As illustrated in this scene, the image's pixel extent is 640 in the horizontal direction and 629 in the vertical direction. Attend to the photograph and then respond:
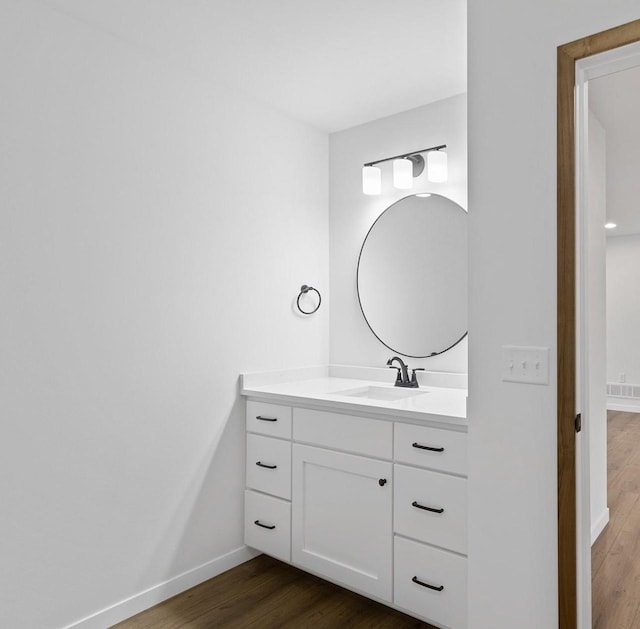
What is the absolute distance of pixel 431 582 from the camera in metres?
2.07

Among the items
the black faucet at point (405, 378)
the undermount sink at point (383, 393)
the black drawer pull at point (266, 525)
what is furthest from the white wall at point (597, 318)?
the black drawer pull at point (266, 525)

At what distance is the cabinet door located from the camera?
224 centimetres

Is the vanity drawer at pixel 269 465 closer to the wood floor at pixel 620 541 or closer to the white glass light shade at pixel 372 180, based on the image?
the wood floor at pixel 620 541

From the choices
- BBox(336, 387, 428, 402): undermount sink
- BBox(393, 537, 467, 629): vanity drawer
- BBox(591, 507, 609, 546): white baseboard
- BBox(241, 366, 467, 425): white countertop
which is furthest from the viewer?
BBox(336, 387, 428, 402): undermount sink

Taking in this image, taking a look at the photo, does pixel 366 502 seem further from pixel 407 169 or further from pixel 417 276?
pixel 407 169

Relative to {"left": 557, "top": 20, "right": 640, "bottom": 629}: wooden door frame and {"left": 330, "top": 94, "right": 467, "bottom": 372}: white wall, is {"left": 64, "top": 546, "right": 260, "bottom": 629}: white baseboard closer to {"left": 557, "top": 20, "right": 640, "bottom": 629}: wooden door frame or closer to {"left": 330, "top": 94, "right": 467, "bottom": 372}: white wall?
{"left": 330, "top": 94, "right": 467, "bottom": 372}: white wall

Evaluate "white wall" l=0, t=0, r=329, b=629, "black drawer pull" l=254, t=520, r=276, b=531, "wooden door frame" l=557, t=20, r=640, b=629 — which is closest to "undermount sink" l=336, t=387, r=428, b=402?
"white wall" l=0, t=0, r=329, b=629

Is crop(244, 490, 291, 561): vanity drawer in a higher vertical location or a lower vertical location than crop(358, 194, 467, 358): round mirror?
lower

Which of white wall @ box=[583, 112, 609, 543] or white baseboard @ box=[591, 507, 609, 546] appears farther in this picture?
white baseboard @ box=[591, 507, 609, 546]

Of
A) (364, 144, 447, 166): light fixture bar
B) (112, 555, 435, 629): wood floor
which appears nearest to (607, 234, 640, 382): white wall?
(364, 144, 447, 166): light fixture bar

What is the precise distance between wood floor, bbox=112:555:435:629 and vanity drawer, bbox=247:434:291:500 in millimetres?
431

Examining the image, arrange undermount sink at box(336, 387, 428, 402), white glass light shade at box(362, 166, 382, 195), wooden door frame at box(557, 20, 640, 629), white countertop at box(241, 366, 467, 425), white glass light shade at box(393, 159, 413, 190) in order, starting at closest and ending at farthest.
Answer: wooden door frame at box(557, 20, 640, 629) → white countertop at box(241, 366, 467, 425) → undermount sink at box(336, 387, 428, 402) → white glass light shade at box(393, 159, 413, 190) → white glass light shade at box(362, 166, 382, 195)

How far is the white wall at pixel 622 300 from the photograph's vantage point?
1.92 metres

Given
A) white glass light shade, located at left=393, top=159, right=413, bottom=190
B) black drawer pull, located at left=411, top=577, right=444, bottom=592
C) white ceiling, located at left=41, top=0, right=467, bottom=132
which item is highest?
white ceiling, located at left=41, top=0, right=467, bottom=132
